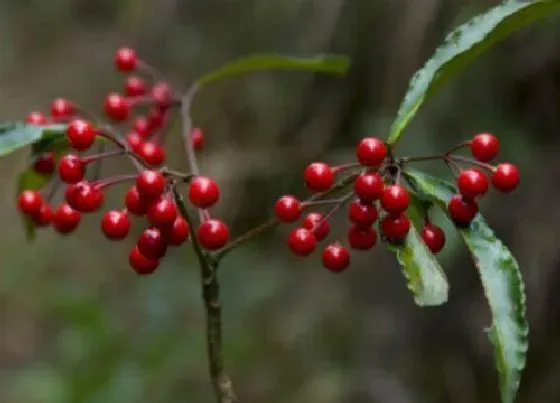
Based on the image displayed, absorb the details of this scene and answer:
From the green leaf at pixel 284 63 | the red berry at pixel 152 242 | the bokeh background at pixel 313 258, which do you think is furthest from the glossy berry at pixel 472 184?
the bokeh background at pixel 313 258

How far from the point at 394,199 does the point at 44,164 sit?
385 mm

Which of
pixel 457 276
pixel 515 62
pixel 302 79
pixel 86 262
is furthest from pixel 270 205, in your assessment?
pixel 86 262

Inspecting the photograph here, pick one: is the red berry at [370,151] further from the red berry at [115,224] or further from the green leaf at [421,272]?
the red berry at [115,224]

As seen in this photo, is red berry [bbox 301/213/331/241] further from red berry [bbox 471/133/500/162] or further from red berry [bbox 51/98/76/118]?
red berry [bbox 51/98/76/118]

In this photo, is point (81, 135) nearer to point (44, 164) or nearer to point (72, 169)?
point (72, 169)

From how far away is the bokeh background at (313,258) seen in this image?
1.71 metres

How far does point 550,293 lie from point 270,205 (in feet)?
2.44

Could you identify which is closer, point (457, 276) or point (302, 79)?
point (457, 276)

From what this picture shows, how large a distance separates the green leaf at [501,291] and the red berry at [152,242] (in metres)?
0.19

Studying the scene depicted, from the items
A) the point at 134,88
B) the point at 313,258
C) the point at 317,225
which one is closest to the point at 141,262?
the point at 317,225

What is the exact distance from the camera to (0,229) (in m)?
2.89

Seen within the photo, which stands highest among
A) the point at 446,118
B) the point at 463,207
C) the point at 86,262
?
the point at 463,207

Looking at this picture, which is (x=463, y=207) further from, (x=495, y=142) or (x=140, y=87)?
(x=140, y=87)

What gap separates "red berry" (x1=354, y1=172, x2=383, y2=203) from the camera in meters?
0.59
